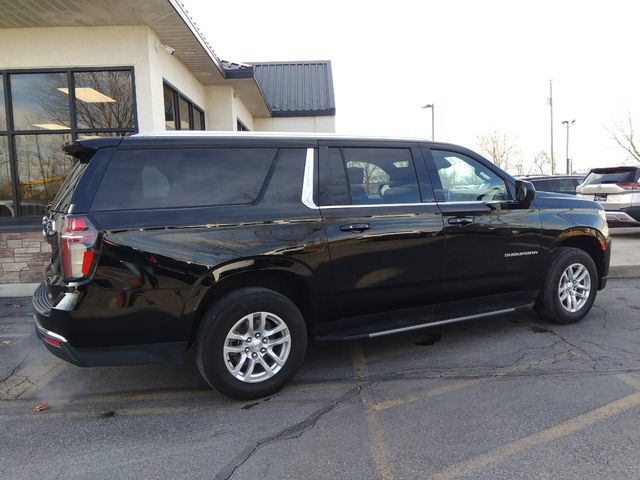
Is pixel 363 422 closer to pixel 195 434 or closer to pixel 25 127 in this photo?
pixel 195 434

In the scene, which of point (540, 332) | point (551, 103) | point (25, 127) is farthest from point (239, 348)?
point (551, 103)

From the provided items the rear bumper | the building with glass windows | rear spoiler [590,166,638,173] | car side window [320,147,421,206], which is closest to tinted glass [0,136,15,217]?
the building with glass windows

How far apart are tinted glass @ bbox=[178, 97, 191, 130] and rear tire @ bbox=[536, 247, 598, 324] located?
24.0ft

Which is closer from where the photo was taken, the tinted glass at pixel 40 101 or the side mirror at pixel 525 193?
the side mirror at pixel 525 193

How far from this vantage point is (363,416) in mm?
3434

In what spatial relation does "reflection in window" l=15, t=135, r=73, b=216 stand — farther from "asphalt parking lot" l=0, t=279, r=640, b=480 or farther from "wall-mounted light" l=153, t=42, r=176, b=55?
"asphalt parking lot" l=0, t=279, r=640, b=480

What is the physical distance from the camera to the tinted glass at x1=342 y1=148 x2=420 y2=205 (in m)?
4.17

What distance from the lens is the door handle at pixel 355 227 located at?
394cm

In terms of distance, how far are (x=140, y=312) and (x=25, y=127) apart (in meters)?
5.94

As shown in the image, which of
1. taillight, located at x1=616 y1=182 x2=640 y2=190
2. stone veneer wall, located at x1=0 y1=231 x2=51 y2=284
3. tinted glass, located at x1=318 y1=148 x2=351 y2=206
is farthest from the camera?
taillight, located at x1=616 y1=182 x2=640 y2=190

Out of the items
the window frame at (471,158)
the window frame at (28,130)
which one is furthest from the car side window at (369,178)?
the window frame at (28,130)

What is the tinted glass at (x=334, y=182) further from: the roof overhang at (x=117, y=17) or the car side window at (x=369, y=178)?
the roof overhang at (x=117, y=17)

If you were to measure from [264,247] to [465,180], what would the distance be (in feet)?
7.16

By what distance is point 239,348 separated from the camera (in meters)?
3.63
